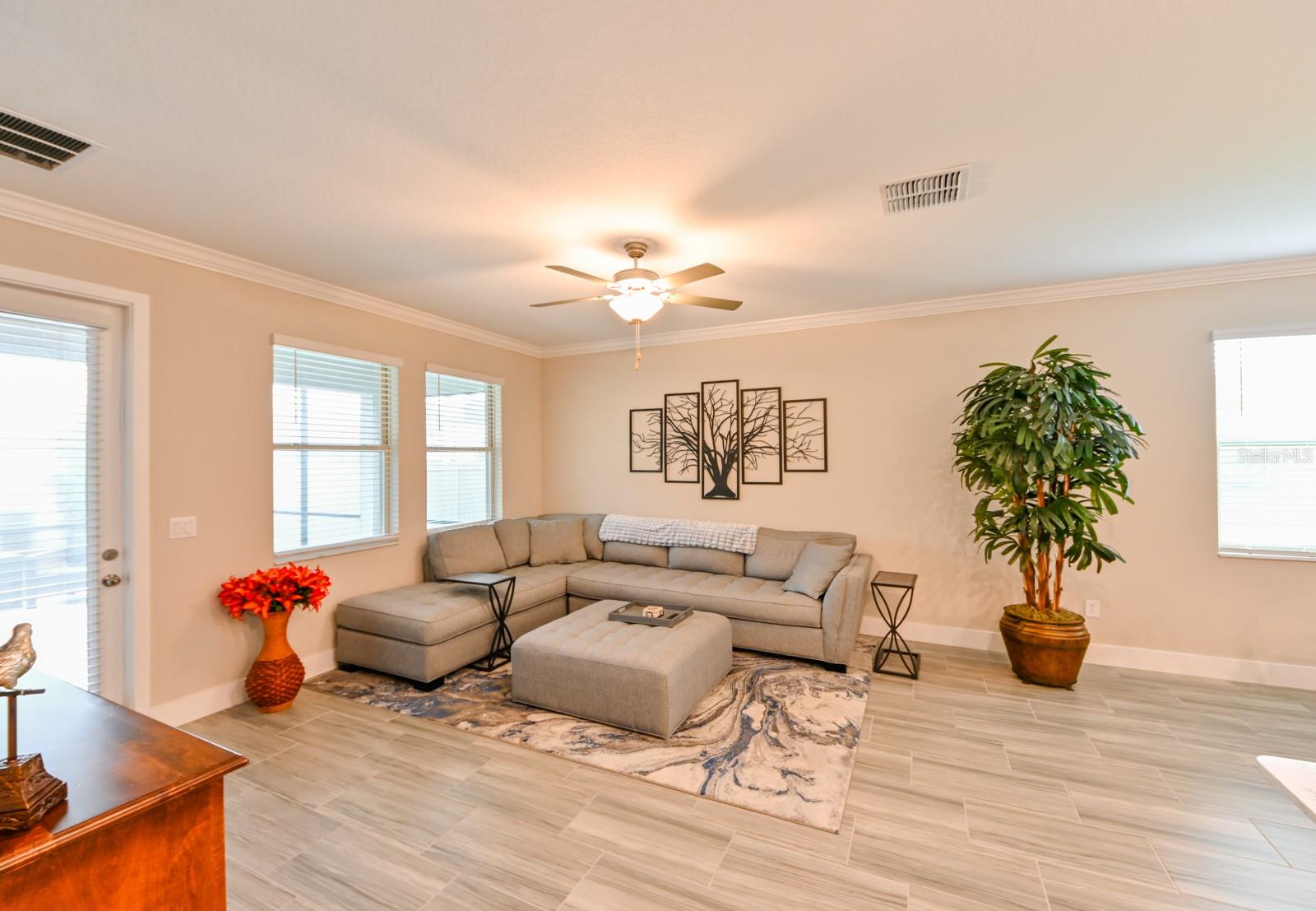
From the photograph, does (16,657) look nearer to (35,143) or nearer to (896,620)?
(35,143)

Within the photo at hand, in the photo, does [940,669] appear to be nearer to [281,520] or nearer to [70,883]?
[70,883]

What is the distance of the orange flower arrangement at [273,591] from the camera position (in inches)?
125

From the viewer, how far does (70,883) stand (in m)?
0.98

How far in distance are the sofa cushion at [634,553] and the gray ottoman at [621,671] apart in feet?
4.95

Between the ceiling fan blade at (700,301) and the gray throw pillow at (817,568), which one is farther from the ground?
the ceiling fan blade at (700,301)

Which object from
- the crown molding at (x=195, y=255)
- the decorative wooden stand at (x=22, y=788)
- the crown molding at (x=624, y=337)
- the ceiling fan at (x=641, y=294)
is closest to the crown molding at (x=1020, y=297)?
the crown molding at (x=624, y=337)

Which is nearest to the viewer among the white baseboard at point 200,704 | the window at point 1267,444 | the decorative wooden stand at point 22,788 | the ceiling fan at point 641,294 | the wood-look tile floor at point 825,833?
the decorative wooden stand at point 22,788

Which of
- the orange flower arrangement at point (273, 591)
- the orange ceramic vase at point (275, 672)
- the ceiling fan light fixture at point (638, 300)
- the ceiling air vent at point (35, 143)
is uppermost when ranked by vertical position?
the ceiling air vent at point (35, 143)

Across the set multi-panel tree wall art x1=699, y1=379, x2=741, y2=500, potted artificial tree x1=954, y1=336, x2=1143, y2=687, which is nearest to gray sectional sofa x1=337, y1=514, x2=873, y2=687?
multi-panel tree wall art x1=699, y1=379, x2=741, y2=500

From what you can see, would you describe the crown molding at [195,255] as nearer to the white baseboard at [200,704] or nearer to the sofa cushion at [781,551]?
the white baseboard at [200,704]

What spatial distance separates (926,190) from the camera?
8.10 feet

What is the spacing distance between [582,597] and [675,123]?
3735 millimetres

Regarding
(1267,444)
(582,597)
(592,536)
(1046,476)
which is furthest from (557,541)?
(1267,444)

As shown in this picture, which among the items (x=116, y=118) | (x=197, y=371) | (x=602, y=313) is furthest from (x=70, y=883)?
(x=602, y=313)
